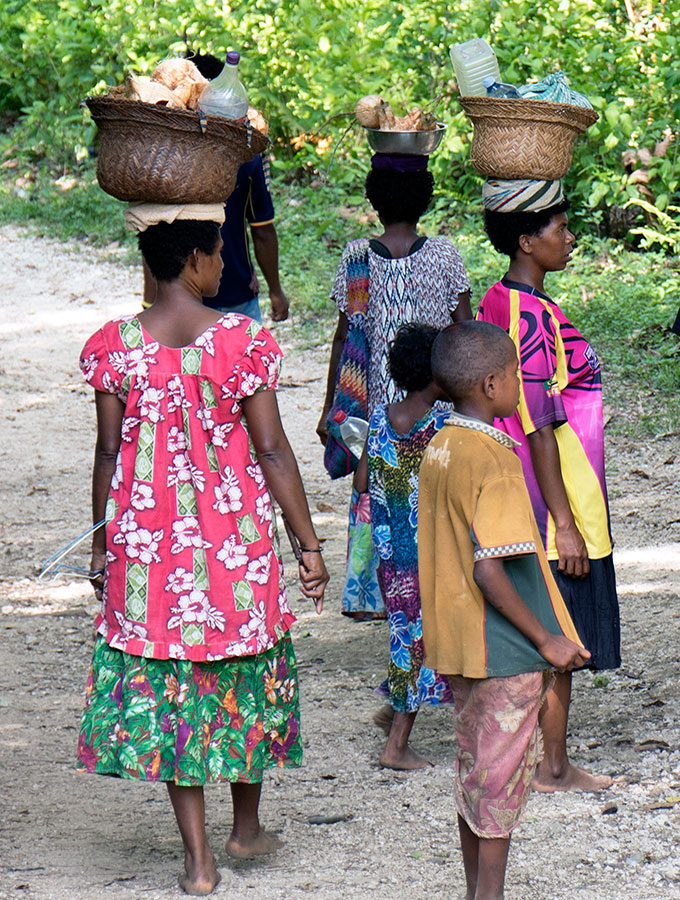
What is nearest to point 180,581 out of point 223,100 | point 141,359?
point 141,359

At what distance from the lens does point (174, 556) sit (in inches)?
119


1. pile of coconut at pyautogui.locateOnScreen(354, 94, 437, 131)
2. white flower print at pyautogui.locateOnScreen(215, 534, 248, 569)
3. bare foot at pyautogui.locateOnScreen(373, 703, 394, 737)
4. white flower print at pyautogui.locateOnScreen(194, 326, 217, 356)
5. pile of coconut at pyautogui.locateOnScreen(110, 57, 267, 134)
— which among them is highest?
pile of coconut at pyautogui.locateOnScreen(110, 57, 267, 134)

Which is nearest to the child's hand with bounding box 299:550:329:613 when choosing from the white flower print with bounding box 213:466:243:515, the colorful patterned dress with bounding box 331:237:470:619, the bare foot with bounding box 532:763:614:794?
the white flower print with bounding box 213:466:243:515

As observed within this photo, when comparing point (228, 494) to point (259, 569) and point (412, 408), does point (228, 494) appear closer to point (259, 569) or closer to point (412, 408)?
point (259, 569)

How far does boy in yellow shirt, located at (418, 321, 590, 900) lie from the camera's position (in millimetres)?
2566

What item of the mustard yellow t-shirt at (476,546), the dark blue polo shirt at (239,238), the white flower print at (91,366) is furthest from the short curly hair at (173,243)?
the dark blue polo shirt at (239,238)

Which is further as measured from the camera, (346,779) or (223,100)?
(346,779)

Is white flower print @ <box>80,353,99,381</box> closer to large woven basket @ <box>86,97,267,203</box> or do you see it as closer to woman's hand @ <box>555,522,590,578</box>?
large woven basket @ <box>86,97,267,203</box>

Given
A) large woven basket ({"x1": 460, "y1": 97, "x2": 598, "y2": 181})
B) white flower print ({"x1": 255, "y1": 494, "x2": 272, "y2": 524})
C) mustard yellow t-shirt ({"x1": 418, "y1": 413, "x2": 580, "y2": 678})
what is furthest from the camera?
large woven basket ({"x1": 460, "y1": 97, "x2": 598, "y2": 181})

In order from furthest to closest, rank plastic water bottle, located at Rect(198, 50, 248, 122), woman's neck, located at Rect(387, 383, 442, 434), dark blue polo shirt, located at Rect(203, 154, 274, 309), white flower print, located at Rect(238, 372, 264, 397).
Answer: dark blue polo shirt, located at Rect(203, 154, 274, 309) → woman's neck, located at Rect(387, 383, 442, 434) → plastic water bottle, located at Rect(198, 50, 248, 122) → white flower print, located at Rect(238, 372, 264, 397)

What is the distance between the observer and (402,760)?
12.7 ft

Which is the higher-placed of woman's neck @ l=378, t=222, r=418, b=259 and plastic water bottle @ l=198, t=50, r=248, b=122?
plastic water bottle @ l=198, t=50, r=248, b=122

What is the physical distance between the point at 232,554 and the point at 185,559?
12cm

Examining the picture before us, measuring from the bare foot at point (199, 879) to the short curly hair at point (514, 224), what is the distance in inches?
74.0
